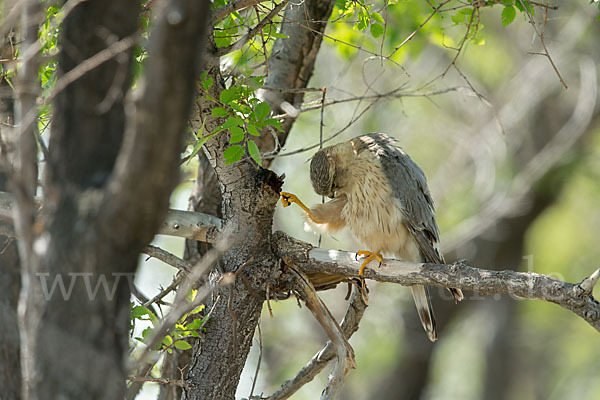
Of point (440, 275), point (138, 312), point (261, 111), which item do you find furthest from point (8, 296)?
point (440, 275)

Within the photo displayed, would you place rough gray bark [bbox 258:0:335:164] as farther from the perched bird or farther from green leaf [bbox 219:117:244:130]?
green leaf [bbox 219:117:244:130]

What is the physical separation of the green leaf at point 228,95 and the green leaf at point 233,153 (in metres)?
0.24

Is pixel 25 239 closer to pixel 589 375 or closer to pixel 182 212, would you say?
pixel 182 212

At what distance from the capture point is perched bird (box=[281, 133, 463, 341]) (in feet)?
16.1

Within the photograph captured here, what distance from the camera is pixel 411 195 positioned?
5.00 m

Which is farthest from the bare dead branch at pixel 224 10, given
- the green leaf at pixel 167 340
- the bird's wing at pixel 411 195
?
the bird's wing at pixel 411 195

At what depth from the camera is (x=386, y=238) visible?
16.3 ft

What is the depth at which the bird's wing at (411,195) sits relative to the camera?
4914mm

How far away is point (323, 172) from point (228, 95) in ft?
6.15

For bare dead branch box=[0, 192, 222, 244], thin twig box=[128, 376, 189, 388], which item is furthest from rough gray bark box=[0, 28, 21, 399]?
bare dead branch box=[0, 192, 222, 244]

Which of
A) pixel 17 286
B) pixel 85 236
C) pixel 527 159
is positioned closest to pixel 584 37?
pixel 527 159

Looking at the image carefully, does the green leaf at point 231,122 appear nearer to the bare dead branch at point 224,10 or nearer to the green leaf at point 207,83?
the green leaf at point 207,83

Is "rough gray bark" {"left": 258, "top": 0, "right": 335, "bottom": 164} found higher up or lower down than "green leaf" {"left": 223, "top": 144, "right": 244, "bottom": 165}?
higher up

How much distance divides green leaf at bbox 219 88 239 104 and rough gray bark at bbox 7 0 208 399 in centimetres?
136
